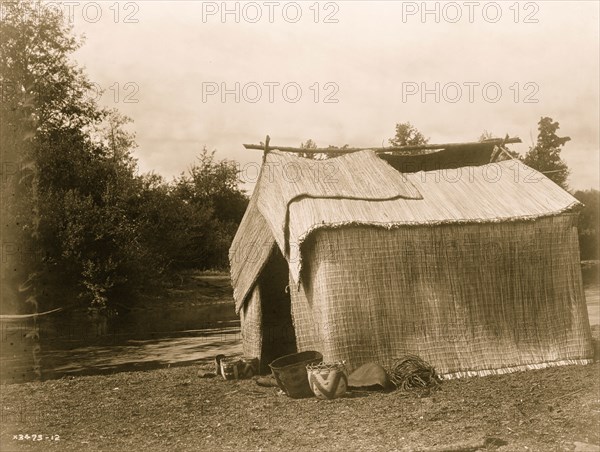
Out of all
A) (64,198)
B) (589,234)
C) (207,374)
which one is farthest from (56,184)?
(589,234)

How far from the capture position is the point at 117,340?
18.4 metres

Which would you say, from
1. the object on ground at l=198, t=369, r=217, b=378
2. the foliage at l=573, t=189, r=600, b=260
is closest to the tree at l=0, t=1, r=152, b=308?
the object on ground at l=198, t=369, r=217, b=378

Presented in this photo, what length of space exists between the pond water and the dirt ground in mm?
3813

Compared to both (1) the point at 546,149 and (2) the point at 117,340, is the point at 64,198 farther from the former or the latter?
(1) the point at 546,149

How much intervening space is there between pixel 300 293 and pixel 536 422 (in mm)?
3823

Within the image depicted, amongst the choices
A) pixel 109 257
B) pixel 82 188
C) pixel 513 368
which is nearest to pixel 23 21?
pixel 82 188

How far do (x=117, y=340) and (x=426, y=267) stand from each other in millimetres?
12277

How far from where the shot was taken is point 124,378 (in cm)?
1075

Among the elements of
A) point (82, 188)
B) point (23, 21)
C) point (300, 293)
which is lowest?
point (300, 293)

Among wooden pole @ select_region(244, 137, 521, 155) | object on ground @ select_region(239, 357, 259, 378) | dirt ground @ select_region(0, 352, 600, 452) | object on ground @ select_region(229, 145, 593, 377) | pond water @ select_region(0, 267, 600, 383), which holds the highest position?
wooden pole @ select_region(244, 137, 521, 155)

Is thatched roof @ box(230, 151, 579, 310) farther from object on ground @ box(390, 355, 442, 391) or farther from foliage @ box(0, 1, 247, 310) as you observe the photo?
foliage @ box(0, 1, 247, 310)

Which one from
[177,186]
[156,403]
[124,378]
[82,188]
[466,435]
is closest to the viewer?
[466,435]

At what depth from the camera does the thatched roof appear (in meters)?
8.90

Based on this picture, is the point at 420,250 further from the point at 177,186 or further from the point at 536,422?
the point at 177,186
